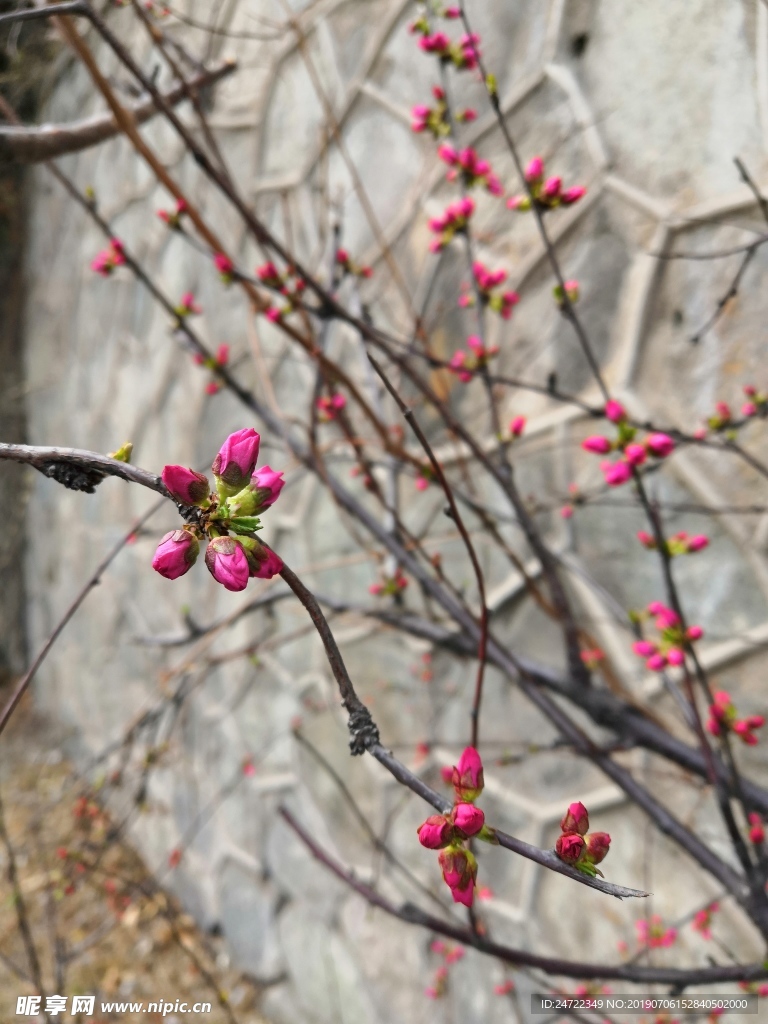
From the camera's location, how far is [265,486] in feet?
1.07

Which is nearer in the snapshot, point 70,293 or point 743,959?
point 743,959

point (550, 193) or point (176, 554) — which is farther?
point (550, 193)

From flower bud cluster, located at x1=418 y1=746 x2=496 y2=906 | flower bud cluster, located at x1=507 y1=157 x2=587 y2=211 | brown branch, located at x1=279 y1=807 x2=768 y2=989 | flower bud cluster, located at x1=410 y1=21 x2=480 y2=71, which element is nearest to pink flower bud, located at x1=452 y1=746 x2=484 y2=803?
flower bud cluster, located at x1=418 y1=746 x2=496 y2=906

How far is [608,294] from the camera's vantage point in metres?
1.12

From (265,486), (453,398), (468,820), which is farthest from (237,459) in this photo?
(453,398)

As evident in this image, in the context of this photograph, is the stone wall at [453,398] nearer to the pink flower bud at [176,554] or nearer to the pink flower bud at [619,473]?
the pink flower bud at [619,473]

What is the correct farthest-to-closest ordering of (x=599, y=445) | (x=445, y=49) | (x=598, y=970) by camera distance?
(x=445, y=49) → (x=599, y=445) → (x=598, y=970)

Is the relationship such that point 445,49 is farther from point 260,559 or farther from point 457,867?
point 457,867

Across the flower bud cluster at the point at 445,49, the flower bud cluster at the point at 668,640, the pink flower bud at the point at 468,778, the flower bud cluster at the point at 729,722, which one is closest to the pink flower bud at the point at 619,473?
the flower bud cluster at the point at 668,640

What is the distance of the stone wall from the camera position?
1010mm

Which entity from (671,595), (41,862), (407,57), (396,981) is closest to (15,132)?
(671,595)

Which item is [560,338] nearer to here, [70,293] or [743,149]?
[743,149]

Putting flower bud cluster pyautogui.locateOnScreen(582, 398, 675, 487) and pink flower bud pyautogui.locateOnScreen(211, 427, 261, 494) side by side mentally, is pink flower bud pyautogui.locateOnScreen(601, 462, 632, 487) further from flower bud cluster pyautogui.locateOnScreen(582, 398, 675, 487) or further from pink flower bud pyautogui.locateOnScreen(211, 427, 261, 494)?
pink flower bud pyautogui.locateOnScreen(211, 427, 261, 494)

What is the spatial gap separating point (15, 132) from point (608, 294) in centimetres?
88
